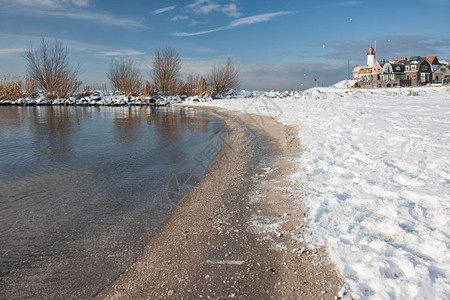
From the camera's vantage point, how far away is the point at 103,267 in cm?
279

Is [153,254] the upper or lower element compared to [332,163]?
lower

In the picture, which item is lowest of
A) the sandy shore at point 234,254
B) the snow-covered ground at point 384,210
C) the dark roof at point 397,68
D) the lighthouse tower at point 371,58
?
the sandy shore at point 234,254

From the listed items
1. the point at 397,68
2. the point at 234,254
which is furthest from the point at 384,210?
the point at 397,68

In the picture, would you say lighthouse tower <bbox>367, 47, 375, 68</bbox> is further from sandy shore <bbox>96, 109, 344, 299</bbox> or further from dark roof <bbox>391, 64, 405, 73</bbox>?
sandy shore <bbox>96, 109, 344, 299</bbox>

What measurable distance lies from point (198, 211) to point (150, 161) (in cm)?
343

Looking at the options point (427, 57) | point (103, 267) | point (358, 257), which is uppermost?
point (427, 57)

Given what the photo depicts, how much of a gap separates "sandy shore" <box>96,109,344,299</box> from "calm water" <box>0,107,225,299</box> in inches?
10.5

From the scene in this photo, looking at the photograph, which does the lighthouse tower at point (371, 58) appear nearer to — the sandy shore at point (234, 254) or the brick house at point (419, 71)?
the brick house at point (419, 71)

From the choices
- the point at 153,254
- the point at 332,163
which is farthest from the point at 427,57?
the point at 153,254

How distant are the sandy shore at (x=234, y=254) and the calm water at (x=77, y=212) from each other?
27 cm

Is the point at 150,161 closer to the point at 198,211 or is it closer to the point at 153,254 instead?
the point at 198,211

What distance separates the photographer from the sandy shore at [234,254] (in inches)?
91.6

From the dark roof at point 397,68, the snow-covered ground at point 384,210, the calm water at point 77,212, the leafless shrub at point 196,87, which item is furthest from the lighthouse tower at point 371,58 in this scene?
the calm water at point 77,212

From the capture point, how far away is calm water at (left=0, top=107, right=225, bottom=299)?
8.84ft
